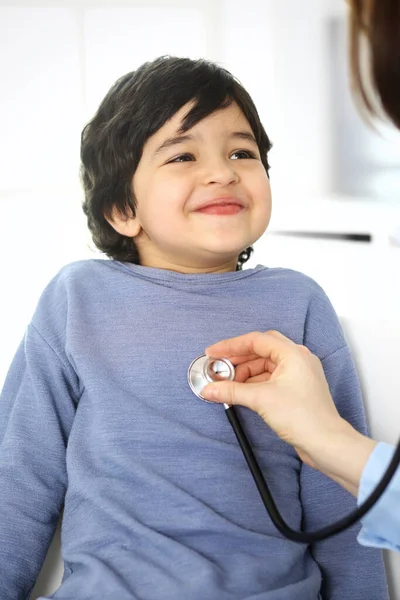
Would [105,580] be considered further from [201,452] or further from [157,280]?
[157,280]

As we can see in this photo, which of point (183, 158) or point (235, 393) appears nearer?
point (235, 393)

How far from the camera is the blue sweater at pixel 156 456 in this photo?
1.05 meters

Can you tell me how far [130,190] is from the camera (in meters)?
1.31

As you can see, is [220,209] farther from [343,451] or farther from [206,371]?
[343,451]

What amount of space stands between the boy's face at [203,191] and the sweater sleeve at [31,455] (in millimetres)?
255

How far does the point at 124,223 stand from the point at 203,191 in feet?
0.62

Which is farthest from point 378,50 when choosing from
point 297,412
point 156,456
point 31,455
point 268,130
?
point 268,130

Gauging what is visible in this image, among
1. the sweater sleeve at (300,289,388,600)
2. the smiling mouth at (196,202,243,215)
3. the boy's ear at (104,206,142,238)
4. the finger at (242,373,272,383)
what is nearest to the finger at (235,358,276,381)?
the finger at (242,373,272,383)

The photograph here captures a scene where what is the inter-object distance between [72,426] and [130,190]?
0.39 meters

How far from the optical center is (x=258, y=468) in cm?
100

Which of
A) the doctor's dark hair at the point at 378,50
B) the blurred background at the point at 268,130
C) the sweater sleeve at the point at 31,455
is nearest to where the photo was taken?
the doctor's dark hair at the point at 378,50

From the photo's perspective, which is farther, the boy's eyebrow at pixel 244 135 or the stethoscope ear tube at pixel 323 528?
the boy's eyebrow at pixel 244 135

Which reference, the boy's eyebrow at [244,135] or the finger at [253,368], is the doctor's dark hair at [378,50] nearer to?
the finger at [253,368]


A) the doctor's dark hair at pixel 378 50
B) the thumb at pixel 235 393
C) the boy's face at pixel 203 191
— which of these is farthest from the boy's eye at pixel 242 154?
the doctor's dark hair at pixel 378 50
